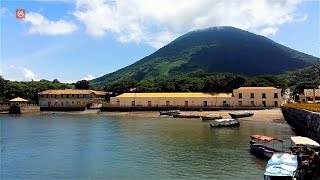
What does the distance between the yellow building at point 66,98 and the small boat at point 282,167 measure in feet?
332

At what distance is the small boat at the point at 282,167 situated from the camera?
23.6 metres

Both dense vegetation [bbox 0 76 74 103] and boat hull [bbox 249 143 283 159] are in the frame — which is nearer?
boat hull [bbox 249 143 283 159]

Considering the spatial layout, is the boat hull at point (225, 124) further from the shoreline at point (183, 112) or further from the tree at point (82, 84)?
the tree at point (82, 84)

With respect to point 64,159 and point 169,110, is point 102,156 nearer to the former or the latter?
point 64,159

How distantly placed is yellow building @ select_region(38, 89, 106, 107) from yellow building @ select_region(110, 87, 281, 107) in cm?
1271

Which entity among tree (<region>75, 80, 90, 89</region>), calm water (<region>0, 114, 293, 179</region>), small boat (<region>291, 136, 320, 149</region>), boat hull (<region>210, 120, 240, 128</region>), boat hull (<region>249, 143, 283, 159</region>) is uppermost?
tree (<region>75, 80, 90, 89</region>)

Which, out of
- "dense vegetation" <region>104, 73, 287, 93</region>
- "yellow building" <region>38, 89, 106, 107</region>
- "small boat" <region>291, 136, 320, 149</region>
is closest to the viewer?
"small boat" <region>291, 136, 320, 149</region>

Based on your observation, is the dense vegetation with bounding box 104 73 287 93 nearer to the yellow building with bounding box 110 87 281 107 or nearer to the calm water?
the yellow building with bounding box 110 87 281 107

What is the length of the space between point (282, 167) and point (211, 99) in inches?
3329

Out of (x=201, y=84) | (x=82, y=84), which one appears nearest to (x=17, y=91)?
(x=82, y=84)

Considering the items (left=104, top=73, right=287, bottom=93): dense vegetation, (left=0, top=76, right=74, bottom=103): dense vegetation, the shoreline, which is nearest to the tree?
(left=104, top=73, right=287, bottom=93): dense vegetation

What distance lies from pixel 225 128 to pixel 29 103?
3265 inches

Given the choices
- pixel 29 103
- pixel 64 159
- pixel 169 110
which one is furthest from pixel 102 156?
pixel 29 103

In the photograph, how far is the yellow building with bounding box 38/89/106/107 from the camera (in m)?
125
